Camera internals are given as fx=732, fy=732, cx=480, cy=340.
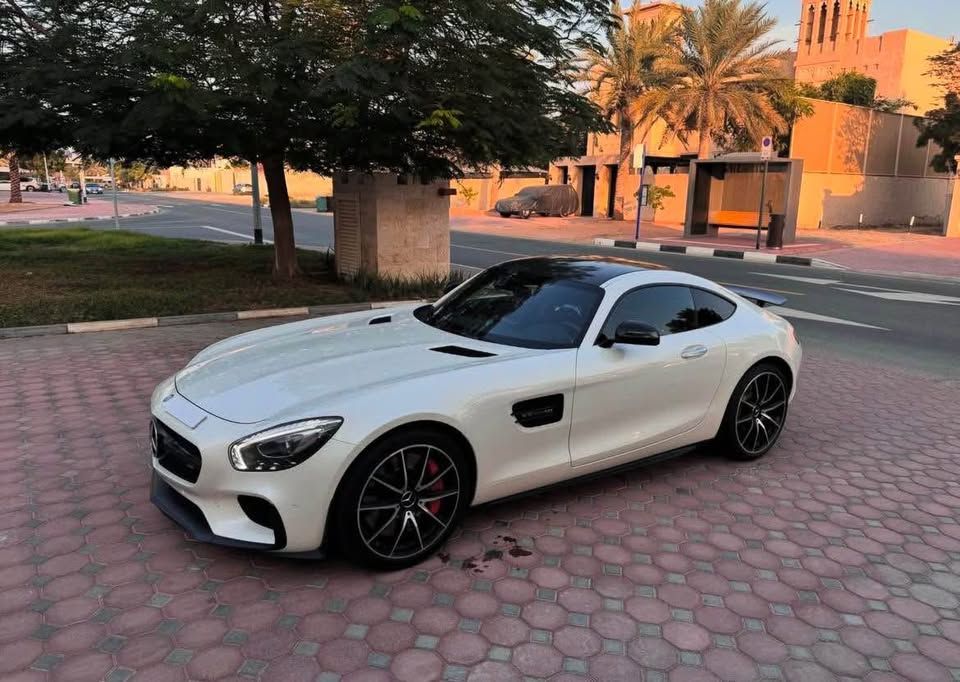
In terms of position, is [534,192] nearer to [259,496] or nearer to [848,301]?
[848,301]

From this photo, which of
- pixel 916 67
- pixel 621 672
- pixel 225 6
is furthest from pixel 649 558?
pixel 916 67

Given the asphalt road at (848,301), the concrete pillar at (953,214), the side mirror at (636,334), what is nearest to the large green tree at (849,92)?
the concrete pillar at (953,214)

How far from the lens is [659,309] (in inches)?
180

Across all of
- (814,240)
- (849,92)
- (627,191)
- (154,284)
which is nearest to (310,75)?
(154,284)

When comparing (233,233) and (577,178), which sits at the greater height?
(577,178)

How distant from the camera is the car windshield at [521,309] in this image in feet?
13.6

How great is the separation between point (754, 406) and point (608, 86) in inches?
1184

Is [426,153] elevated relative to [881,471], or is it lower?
elevated

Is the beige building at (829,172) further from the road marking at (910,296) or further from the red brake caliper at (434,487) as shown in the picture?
the red brake caliper at (434,487)

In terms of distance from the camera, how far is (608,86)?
3241cm

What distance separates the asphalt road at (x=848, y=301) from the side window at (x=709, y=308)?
13.8 ft

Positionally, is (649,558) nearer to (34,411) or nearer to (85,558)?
(85,558)

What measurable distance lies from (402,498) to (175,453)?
1090 mm

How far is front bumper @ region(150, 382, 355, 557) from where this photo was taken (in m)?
3.14
